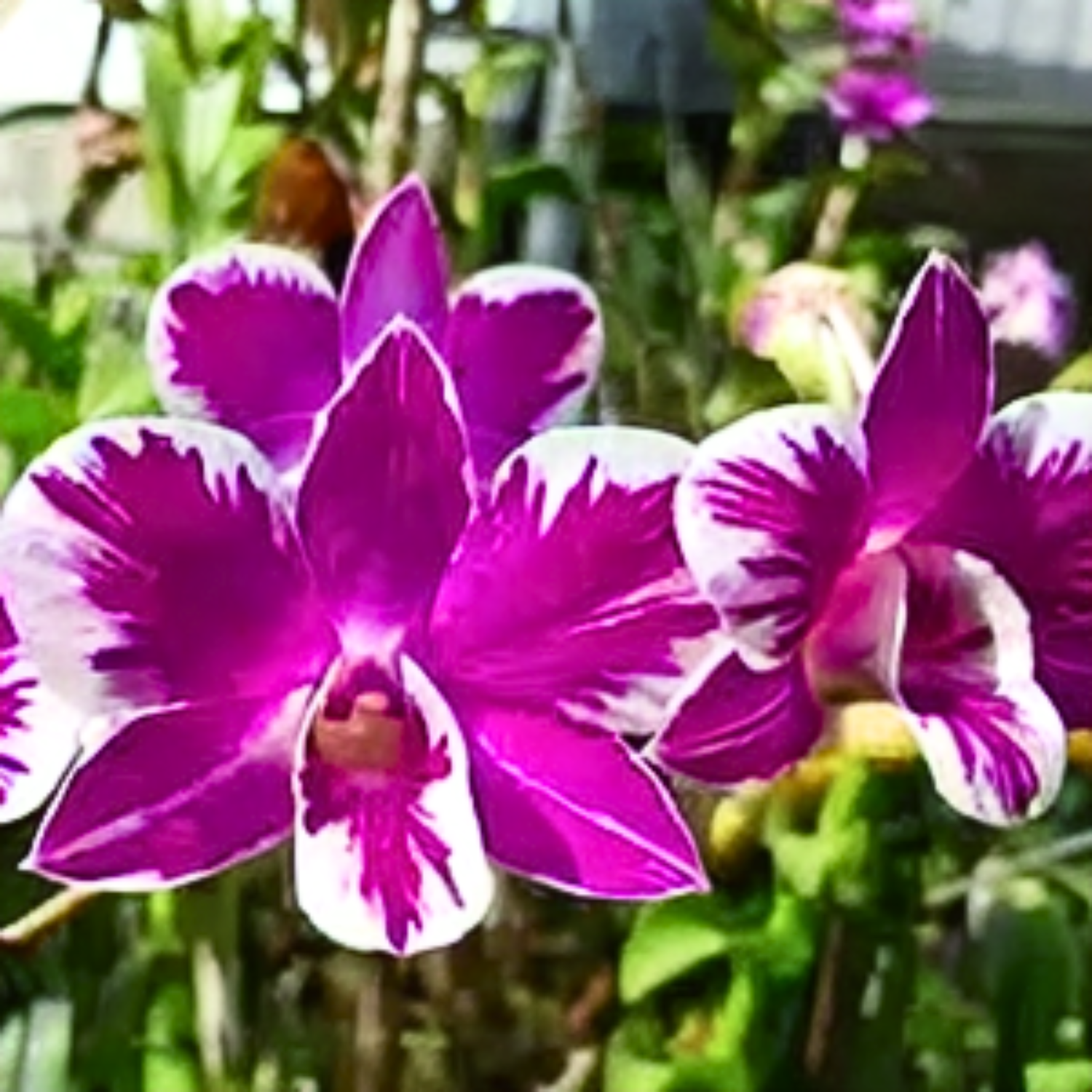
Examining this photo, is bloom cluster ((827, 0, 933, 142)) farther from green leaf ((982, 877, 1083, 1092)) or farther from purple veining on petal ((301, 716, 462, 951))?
purple veining on petal ((301, 716, 462, 951))

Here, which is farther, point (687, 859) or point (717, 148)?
point (717, 148)

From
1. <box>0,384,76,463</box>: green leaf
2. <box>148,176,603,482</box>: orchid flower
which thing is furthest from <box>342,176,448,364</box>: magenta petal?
<box>0,384,76,463</box>: green leaf

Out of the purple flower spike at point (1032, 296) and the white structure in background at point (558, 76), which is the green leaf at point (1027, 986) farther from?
the purple flower spike at point (1032, 296)

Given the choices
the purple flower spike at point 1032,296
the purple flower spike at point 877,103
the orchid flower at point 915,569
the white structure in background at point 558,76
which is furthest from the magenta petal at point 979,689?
the purple flower spike at point 877,103

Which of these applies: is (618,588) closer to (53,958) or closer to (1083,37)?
(53,958)

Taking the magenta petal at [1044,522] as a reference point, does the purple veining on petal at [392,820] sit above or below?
below

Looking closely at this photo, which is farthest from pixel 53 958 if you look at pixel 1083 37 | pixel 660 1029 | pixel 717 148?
pixel 1083 37
